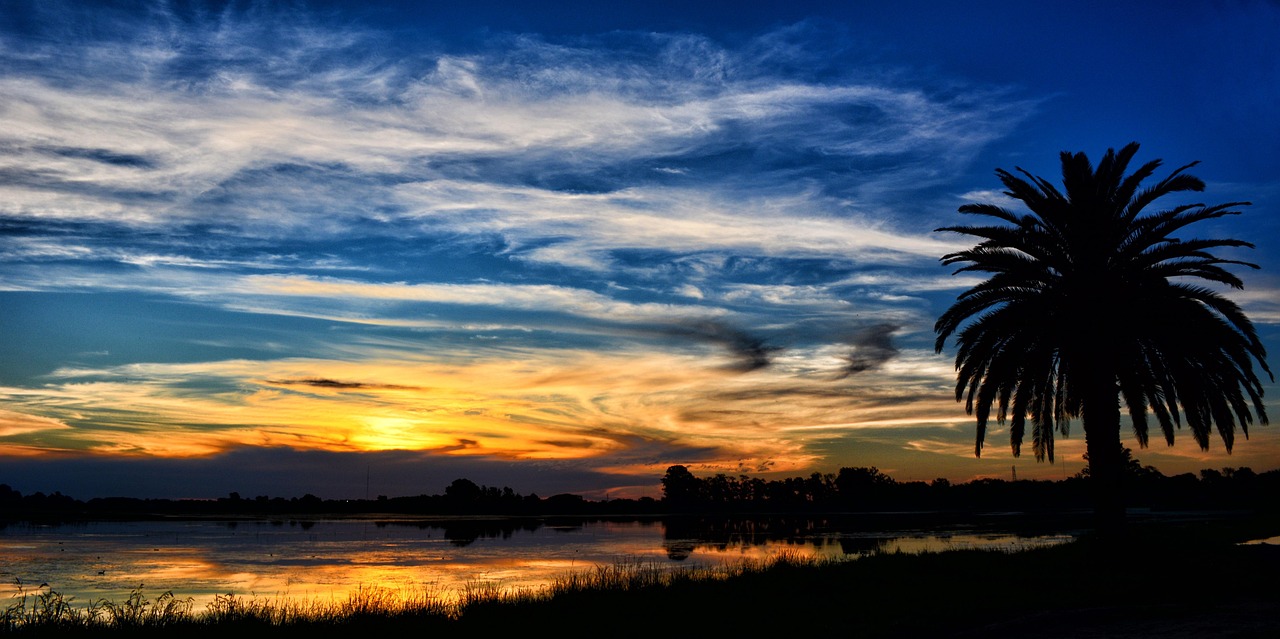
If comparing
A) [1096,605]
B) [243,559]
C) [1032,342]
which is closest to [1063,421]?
[1032,342]

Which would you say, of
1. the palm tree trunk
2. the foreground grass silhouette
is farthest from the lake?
the palm tree trunk

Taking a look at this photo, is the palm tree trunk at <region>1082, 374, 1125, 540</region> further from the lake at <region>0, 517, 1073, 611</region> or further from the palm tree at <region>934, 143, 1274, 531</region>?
the lake at <region>0, 517, 1073, 611</region>

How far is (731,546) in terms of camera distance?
54875 millimetres

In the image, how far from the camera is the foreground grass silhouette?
572 inches

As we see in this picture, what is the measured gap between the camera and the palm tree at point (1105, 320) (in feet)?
80.8

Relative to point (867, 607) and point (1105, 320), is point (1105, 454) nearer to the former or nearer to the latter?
point (1105, 320)

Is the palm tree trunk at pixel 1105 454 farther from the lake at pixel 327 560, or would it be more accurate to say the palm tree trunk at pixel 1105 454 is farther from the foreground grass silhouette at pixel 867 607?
the lake at pixel 327 560

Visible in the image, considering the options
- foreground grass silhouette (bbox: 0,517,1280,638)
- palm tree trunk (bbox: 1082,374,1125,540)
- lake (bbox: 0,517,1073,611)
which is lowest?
lake (bbox: 0,517,1073,611)

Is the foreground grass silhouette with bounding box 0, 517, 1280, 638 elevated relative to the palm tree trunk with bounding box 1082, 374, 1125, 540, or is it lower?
lower

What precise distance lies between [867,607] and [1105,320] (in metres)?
12.6

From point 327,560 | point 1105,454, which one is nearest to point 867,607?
point 1105,454

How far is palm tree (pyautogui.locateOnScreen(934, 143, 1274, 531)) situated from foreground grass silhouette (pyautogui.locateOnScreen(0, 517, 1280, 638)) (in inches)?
160

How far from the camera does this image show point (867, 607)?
719 inches

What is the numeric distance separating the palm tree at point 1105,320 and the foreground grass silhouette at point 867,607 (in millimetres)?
4067
